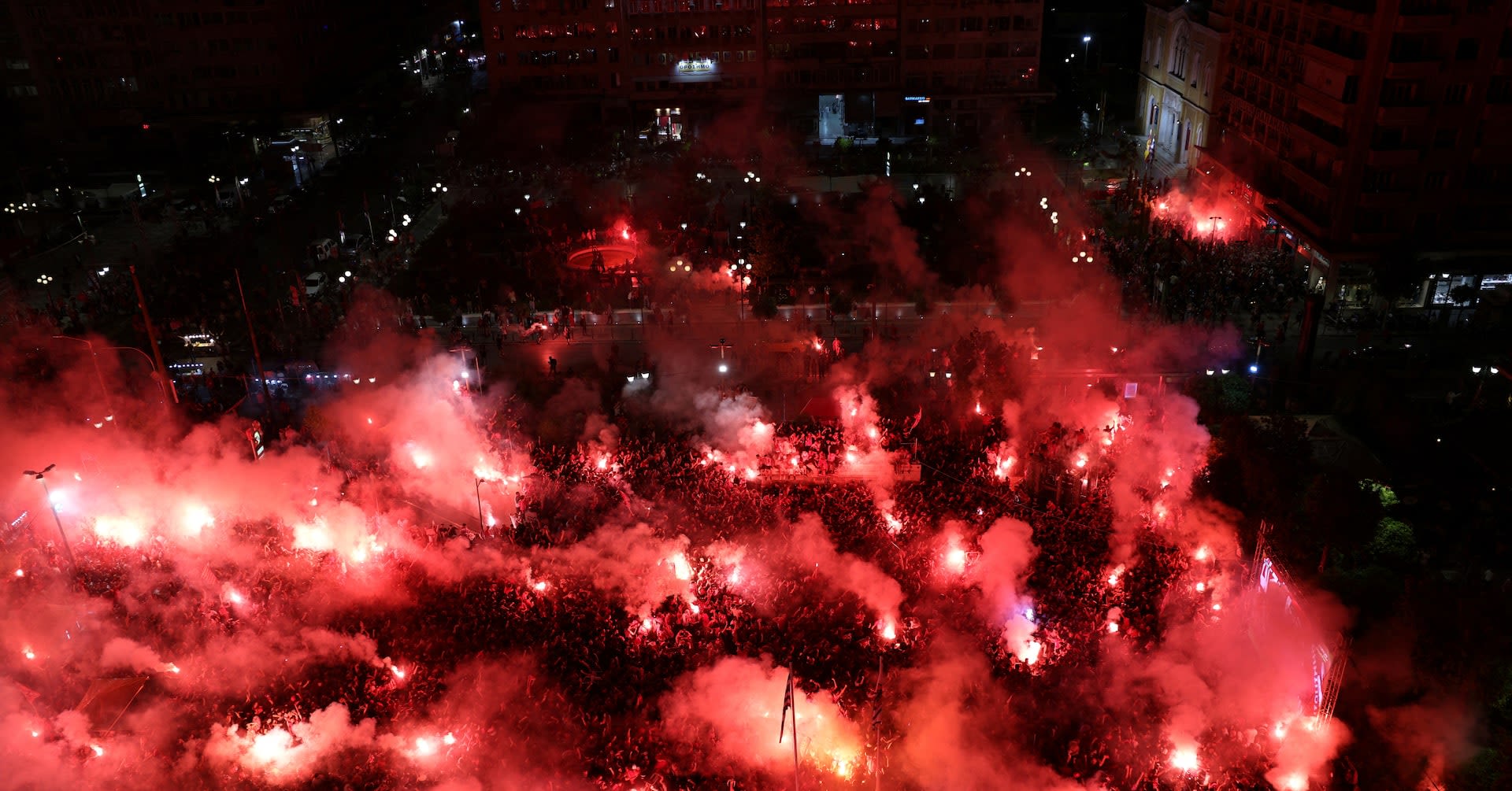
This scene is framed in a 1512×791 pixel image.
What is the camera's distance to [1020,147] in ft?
155

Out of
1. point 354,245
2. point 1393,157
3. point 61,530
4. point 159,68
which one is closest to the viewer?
point 61,530

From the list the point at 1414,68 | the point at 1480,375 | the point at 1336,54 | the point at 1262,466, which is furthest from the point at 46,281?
the point at 1480,375

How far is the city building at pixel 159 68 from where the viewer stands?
2020 inches

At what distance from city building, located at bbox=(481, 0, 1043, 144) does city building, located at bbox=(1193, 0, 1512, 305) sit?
1863 cm

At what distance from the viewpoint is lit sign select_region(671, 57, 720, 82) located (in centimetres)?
5206

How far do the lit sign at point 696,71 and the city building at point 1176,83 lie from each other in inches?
795

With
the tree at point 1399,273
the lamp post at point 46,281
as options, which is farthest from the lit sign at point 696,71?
the tree at point 1399,273

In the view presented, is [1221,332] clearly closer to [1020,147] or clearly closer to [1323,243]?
[1323,243]

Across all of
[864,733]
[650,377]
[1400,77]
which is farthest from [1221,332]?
[864,733]

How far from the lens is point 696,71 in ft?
172

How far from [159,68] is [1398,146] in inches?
2139

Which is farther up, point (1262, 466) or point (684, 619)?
point (1262, 466)

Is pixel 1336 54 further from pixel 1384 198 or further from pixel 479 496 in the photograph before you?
pixel 479 496

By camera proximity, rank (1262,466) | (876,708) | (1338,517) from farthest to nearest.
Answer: (1262,466), (1338,517), (876,708)
